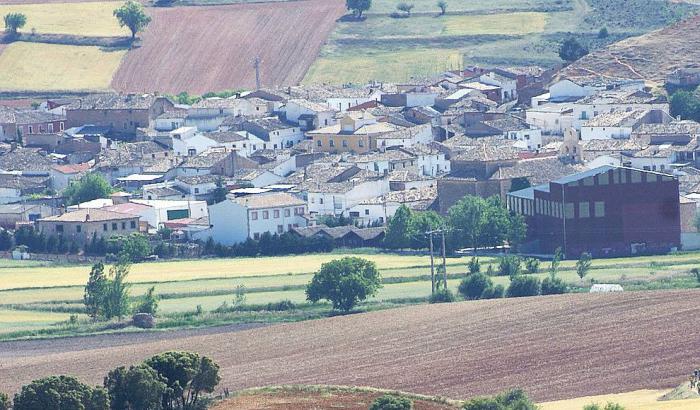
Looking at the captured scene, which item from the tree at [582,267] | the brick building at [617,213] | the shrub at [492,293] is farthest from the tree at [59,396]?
the brick building at [617,213]

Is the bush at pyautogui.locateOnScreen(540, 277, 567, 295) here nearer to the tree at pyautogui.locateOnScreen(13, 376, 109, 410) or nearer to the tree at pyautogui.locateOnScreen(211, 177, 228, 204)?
the tree at pyautogui.locateOnScreen(13, 376, 109, 410)

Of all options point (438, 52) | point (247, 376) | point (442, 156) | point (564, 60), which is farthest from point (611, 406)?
point (438, 52)

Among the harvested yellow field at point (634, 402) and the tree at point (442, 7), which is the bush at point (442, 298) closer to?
the harvested yellow field at point (634, 402)

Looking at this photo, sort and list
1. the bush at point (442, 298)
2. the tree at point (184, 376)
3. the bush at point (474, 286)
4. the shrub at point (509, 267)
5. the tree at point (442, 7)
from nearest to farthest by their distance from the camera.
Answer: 1. the tree at point (184, 376)
2. the bush at point (442, 298)
3. the bush at point (474, 286)
4. the shrub at point (509, 267)
5. the tree at point (442, 7)

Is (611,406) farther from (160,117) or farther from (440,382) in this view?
(160,117)

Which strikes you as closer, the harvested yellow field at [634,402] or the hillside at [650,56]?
the harvested yellow field at [634,402]

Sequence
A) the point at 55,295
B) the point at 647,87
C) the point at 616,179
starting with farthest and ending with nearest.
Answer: the point at 647,87 → the point at 616,179 → the point at 55,295

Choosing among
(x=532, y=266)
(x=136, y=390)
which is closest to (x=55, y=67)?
(x=532, y=266)

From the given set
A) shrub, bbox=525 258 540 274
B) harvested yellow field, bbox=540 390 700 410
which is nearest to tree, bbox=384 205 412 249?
shrub, bbox=525 258 540 274
